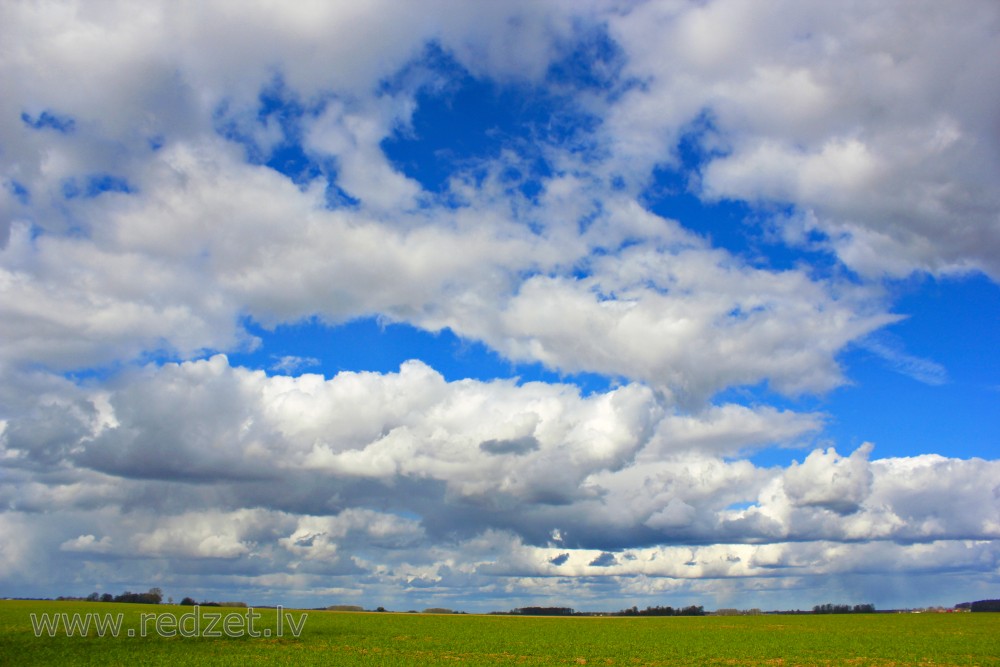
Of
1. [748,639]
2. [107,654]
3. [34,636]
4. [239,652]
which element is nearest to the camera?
[107,654]

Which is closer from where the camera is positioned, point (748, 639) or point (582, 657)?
point (582, 657)

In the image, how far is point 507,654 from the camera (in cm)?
7219

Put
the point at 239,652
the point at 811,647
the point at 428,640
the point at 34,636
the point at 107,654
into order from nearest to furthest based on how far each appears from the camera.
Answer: the point at 107,654 < the point at 239,652 < the point at 34,636 < the point at 811,647 < the point at 428,640

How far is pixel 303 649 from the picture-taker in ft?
231

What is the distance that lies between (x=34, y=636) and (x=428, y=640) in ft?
149

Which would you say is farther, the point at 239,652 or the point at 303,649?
the point at 303,649

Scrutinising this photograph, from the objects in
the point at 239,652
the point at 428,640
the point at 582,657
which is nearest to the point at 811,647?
the point at 582,657

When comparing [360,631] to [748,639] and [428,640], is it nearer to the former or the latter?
[428,640]

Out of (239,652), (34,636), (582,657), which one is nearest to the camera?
(239,652)

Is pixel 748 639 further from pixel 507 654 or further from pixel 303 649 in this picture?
pixel 303 649

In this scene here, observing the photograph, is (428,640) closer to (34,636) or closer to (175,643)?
(175,643)

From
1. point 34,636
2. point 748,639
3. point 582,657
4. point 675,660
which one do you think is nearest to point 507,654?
point 582,657

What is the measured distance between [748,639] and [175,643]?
75072 mm

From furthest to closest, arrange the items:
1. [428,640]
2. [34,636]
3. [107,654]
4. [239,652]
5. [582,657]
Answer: [428,640] → [34,636] → [582,657] → [239,652] → [107,654]
